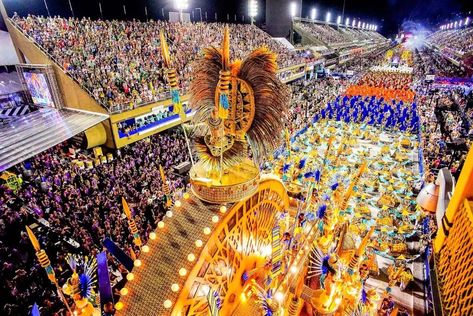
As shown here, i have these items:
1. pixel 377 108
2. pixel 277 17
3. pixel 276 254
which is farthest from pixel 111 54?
pixel 277 17

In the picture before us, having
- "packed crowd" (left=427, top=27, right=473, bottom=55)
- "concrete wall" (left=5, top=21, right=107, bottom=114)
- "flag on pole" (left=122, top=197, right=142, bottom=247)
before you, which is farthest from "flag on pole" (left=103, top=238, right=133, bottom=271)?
"packed crowd" (left=427, top=27, right=473, bottom=55)

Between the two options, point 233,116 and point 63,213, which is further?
point 63,213

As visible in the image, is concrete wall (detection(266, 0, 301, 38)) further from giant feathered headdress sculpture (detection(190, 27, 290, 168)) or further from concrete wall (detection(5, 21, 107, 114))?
giant feathered headdress sculpture (detection(190, 27, 290, 168))

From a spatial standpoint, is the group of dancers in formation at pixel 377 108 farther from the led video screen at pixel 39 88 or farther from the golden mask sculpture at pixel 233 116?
the golden mask sculpture at pixel 233 116

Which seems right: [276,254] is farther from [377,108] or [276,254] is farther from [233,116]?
[377,108]

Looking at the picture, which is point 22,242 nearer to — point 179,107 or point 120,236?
point 120,236

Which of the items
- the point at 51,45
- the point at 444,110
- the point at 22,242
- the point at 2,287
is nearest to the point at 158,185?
the point at 22,242
